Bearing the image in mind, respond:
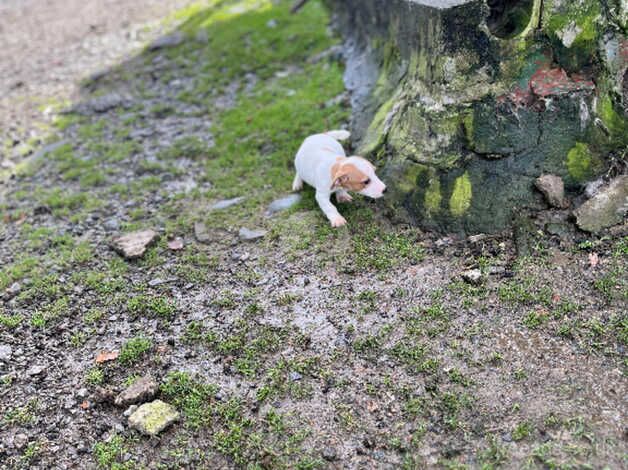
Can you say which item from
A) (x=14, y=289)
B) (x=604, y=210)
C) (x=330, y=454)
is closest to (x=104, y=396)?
(x=330, y=454)

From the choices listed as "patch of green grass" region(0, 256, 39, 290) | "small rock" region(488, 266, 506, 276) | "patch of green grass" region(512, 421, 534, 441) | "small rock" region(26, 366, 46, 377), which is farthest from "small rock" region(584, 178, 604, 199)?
"patch of green grass" region(0, 256, 39, 290)

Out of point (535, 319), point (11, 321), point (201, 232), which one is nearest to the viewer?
point (535, 319)

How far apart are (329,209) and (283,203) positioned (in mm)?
862

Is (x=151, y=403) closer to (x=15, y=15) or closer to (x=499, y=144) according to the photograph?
(x=499, y=144)

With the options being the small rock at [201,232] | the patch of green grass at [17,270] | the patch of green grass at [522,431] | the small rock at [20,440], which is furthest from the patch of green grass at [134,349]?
the patch of green grass at [522,431]

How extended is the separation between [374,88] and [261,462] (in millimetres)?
5787

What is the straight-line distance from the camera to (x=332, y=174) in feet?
21.2

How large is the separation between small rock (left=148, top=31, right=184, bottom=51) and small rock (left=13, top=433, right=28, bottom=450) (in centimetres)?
1034

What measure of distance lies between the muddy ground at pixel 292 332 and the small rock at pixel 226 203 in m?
0.08

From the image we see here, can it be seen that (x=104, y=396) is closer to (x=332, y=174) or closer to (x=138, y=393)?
(x=138, y=393)

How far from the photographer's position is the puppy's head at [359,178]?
6199 millimetres

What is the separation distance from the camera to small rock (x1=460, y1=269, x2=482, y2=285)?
5.48 m

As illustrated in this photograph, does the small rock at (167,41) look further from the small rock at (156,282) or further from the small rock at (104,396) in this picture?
the small rock at (104,396)

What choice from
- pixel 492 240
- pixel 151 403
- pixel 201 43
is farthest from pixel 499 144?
pixel 201 43
